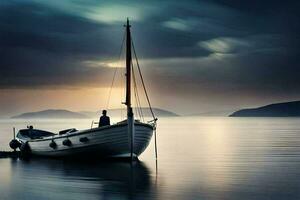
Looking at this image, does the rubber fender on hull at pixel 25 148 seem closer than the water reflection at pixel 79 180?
No

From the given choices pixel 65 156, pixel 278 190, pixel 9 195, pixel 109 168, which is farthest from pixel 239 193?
pixel 65 156

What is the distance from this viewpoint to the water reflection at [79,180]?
66.6ft

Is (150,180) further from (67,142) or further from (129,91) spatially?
(67,142)

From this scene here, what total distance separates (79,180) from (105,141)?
25.5 ft

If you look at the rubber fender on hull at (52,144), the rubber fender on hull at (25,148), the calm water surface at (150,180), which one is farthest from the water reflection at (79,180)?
the rubber fender on hull at (25,148)

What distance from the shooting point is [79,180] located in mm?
25078

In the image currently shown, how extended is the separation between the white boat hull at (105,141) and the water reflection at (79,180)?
84 cm

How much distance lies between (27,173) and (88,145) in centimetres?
577

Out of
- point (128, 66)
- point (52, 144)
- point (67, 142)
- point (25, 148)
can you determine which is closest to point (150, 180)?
point (67, 142)

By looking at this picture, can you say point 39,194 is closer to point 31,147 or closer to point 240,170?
point 240,170

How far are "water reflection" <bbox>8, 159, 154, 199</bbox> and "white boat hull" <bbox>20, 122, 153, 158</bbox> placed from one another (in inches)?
33.0

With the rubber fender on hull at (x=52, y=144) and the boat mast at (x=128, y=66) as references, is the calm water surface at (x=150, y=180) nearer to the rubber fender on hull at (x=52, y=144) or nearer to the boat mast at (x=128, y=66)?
the rubber fender on hull at (x=52, y=144)

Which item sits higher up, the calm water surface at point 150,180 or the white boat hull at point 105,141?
the white boat hull at point 105,141

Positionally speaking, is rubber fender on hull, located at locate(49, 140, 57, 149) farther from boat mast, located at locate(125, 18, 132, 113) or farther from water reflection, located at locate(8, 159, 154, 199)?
boat mast, located at locate(125, 18, 132, 113)
